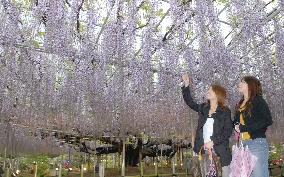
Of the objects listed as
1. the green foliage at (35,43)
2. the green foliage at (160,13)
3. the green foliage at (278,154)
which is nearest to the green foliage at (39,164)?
the green foliage at (35,43)

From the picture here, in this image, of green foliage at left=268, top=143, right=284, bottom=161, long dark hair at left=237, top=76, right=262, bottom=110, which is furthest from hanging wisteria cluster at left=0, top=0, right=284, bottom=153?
long dark hair at left=237, top=76, right=262, bottom=110

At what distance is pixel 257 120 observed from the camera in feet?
9.41

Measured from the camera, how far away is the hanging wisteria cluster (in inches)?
348

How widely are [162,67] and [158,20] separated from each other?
4.20 ft

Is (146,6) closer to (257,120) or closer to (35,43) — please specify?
(35,43)

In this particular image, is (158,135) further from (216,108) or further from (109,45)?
(216,108)

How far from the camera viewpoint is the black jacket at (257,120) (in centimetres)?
285

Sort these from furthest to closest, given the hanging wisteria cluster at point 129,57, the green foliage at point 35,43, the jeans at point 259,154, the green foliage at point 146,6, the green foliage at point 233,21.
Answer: the green foliage at point 233,21 < the green foliage at point 35,43 < the green foliage at point 146,6 < the hanging wisteria cluster at point 129,57 < the jeans at point 259,154

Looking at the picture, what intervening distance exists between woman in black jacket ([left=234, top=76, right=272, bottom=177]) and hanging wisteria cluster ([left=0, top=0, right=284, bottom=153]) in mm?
4895

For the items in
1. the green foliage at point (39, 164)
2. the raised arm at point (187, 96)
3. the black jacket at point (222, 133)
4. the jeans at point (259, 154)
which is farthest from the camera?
the green foliage at point (39, 164)

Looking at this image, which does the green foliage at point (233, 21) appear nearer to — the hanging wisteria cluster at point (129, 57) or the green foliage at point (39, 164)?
the hanging wisteria cluster at point (129, 57)

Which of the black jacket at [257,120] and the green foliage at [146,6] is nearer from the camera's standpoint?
the black jacket at [257,120]

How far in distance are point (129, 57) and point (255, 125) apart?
280 inches

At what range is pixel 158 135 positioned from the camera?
14.0 m
